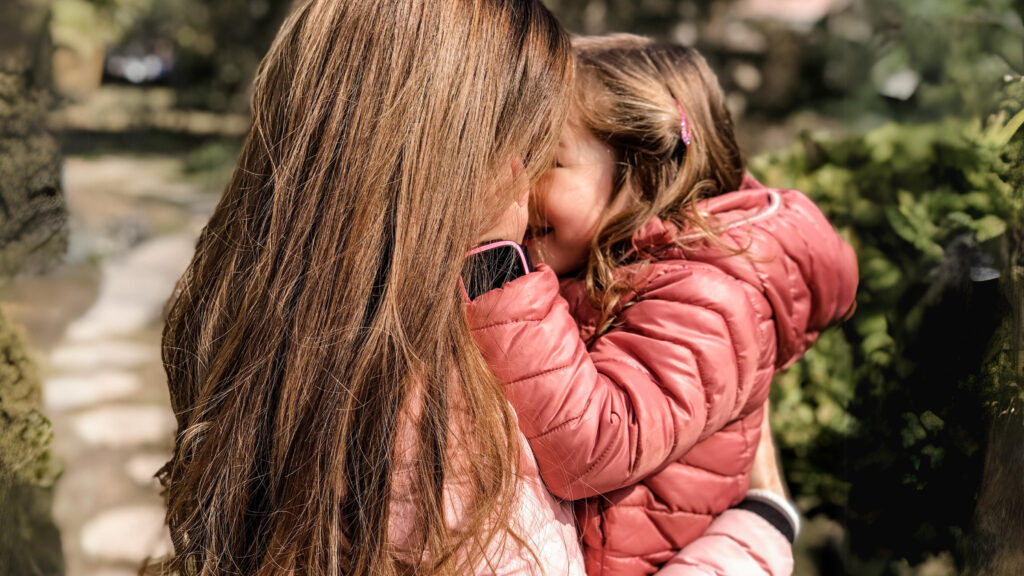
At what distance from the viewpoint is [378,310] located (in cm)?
120

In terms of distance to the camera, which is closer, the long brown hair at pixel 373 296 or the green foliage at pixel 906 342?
the long brown hair at pixel 373 296

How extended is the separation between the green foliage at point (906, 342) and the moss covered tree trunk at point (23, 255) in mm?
2012

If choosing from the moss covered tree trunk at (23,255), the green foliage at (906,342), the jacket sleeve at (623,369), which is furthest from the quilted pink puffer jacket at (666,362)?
the moss covered tree trunk at (23,255)

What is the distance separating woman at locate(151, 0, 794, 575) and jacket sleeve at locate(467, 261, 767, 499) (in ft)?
→ 0.17

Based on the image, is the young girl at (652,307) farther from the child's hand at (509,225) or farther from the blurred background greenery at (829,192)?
the blurred background greenery at (829,192)

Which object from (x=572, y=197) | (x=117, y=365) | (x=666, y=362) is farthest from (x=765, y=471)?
(x=117, y=365)

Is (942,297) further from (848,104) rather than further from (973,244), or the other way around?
(848,104)

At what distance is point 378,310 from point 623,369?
0.42m

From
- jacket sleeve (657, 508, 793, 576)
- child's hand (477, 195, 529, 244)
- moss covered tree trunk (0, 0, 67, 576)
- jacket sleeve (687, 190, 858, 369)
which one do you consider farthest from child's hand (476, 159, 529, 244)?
moss covered tree trunk (0, 0, 67, 576)

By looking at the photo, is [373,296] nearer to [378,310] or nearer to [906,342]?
[378,310]

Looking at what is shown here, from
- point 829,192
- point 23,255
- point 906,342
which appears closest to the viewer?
point 906,342

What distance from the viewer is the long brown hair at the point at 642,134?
1524mm

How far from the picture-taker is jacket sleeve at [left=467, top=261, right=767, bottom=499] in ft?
4.04

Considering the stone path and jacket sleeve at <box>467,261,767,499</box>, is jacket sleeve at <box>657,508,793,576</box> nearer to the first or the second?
jacket sleeve at <box>467,261,767,499</box>
